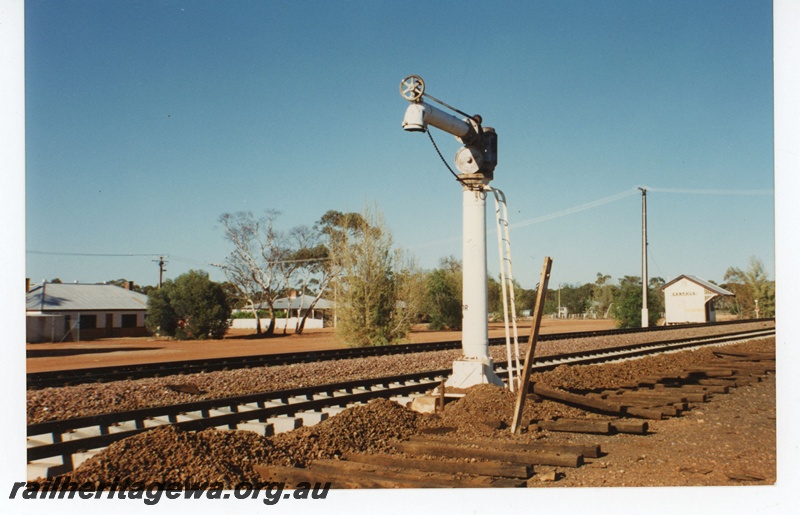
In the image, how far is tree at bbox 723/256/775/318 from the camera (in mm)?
55781

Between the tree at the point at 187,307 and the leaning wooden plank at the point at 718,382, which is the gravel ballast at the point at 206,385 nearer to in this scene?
the leaning wooden plank at the point at 718,382

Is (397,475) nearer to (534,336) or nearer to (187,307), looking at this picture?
(534,336)

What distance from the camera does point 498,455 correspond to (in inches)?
272

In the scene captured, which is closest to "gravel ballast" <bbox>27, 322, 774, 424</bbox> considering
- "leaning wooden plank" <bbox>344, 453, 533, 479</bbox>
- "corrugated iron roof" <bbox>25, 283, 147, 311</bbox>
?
"leaning wooden plank" <bbox>344, 453, 533, 479</bbox>

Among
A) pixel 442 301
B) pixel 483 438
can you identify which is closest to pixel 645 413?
pixel 483 438

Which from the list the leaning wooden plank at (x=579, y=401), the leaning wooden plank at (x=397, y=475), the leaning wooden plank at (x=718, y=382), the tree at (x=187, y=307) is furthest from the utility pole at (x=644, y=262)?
the leaning wooden plank at (x=397, y=475)

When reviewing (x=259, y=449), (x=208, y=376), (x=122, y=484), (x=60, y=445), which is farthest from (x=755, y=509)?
(x=208, y=376)

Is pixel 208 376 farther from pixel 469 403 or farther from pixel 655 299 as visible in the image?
pixel 655 299

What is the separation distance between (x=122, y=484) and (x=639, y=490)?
15.3 ft

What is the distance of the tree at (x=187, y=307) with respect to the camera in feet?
143

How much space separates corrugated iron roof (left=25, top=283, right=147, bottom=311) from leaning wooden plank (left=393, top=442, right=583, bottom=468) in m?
37.2

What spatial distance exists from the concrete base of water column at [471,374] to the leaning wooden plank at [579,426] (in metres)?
1.56

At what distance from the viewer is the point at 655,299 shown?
165ft

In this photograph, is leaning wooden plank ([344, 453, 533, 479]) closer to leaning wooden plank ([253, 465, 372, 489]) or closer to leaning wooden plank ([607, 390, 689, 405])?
leaning wooden plank ([253, 465, 372, 489])
